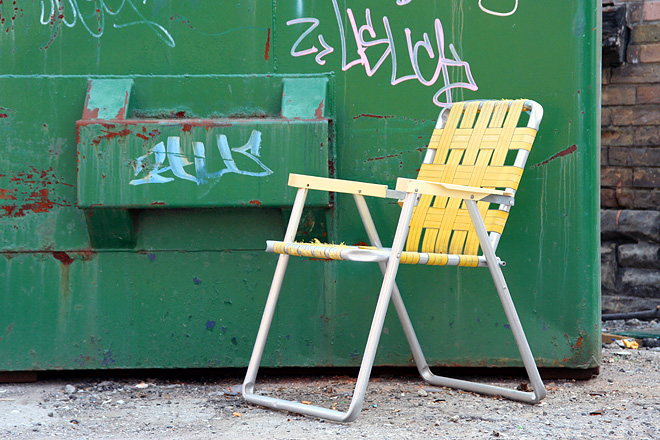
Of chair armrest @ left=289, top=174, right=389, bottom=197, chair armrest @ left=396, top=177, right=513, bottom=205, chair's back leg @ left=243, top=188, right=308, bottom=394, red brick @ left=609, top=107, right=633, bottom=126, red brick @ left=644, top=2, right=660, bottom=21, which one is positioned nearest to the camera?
chair armrest @ left=396, top=177, right=513, bottom=205

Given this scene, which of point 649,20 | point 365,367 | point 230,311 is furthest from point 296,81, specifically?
point 649,20

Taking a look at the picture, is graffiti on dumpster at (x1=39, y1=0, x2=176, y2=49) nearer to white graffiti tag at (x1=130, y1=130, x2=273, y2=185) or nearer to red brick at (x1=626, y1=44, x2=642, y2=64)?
white graffiti tag at (x1=130, y1=130, x2=273, y2=185)

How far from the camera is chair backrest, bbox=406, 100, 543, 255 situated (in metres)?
2.70

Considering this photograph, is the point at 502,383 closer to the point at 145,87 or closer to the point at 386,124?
the point at 386,124

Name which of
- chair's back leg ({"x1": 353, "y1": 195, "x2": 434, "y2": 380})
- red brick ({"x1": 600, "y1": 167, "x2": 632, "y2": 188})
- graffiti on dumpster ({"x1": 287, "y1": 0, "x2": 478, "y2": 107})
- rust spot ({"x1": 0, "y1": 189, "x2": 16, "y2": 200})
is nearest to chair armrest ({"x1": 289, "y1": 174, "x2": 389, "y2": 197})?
chair's back leg ({"x1": 353, "y1": 195, "x2": 434, "y2": 380})

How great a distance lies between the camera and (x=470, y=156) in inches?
111

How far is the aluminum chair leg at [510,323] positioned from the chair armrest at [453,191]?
41 mm

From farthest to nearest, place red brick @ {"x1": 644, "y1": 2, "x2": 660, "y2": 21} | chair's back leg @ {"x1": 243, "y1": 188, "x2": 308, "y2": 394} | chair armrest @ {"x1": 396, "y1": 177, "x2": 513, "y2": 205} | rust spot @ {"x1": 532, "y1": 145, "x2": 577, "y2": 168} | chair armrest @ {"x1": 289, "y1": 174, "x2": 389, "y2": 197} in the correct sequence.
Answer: red brick @ {"x1": 644, "y1": 2, "x2": 660, "y2": 21}, rust spot @ {"x1": 532, "y1": 145, "x2": 577, "y2": 168}, chair's back leg @ {"x1": 243, "y1": 188, "x2": 308, "y2": 394}, chair armrest @ {"x1": 289, "y1": 174, "x2": 389, "y2": 197}, chair armrest @ {"x1": 396, "y1": 177, "x2": 513, "y2": 205}

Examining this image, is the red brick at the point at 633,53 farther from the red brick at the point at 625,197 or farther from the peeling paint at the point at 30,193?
the peeling paint at the point at 30,193

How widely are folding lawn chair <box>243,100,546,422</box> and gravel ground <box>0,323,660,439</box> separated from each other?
90mm

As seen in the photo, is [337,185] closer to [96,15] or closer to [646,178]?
[96,15]

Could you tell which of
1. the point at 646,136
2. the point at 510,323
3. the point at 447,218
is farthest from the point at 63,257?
the point at 646,136

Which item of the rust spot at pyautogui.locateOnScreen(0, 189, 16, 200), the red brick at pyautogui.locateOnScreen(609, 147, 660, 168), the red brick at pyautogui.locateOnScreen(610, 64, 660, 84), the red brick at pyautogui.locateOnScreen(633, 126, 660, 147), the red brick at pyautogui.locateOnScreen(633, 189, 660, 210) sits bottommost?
the rust spot at pyautogui.locateOnScreen(0, 189, 16, 200)

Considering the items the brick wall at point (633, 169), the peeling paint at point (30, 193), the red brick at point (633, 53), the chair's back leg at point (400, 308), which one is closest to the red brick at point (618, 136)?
the brick wall at point (633, 169)
